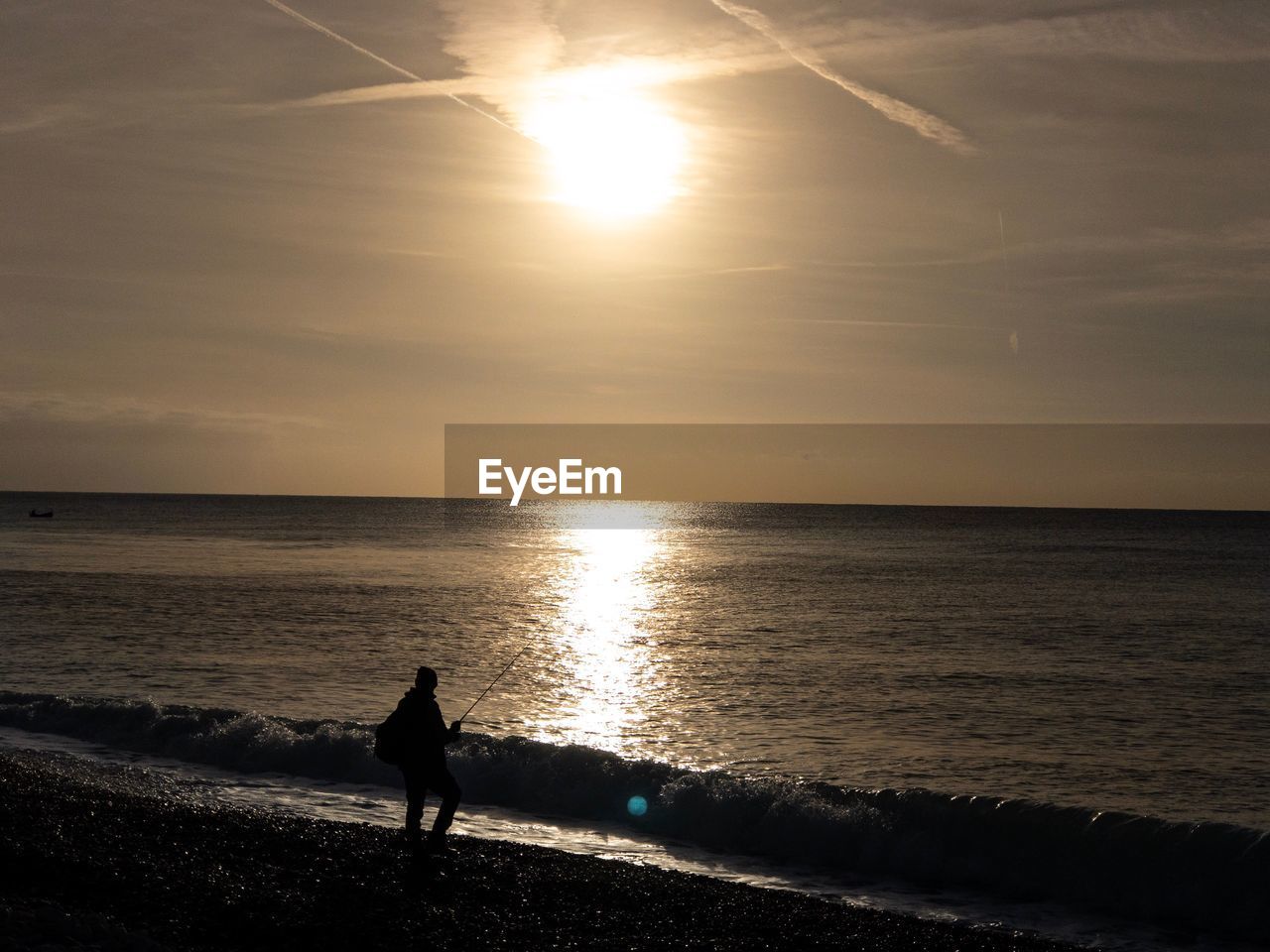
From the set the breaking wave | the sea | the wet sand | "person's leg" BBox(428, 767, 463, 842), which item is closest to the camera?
the wet sand

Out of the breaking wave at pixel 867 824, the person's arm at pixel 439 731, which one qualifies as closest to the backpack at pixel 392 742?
the person's arm at pixel 439 731

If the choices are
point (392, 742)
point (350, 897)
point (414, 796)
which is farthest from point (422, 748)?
point (350, 897)

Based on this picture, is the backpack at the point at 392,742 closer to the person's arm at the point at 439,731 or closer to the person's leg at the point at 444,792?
the person's arm at the point at 439,731

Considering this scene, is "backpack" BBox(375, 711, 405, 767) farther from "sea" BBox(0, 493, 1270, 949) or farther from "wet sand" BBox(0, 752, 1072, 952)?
"sea" BBox(0, 493, 1270, 949)

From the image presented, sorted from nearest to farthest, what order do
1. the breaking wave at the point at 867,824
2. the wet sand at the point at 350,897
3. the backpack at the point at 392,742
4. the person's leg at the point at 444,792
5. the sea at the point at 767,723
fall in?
1. the wet sand at the point at 350,897
2. the backpack at the point at 392,742
3. the person's leg at the point at 444,792
4. the breaking wave at the point at 867,824
5. the sea at the point at 767,723

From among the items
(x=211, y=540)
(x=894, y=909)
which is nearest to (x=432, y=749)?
(x=894, y=909)

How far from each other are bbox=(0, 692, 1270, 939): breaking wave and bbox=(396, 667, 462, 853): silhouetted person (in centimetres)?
416

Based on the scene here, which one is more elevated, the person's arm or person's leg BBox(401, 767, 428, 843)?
the person's arm

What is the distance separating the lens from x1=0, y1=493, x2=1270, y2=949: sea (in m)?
12.6

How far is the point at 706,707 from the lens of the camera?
22.4 metres

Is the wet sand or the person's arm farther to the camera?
the person's arm

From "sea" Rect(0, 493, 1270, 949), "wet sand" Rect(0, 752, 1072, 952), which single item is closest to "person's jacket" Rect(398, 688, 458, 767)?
"wet sand" Rect(0, 752, 1072, 952)

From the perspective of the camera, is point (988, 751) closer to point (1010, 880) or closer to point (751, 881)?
point (1010, 880)

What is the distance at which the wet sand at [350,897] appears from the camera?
29.2 feet
